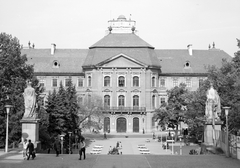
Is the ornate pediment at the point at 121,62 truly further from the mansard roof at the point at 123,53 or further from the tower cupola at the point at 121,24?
the tower cupola at the point at 121,24

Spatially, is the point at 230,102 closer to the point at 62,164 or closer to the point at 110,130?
the point at 62,164

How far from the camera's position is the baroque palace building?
238ft

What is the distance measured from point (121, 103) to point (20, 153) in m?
50.5

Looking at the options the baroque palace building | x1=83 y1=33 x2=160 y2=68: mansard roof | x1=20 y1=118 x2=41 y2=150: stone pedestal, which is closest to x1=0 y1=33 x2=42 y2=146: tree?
x1=20 y1=118 x2=41 y2=150: stone pedestal

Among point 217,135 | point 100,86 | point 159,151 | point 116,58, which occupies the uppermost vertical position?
point 116,58

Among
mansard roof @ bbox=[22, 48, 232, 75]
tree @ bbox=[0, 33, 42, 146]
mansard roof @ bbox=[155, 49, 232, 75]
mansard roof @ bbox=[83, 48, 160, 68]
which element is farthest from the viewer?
mansard roof @ bbox=[155, 49, 232, 75]

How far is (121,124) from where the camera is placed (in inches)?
2854

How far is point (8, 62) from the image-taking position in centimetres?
4103

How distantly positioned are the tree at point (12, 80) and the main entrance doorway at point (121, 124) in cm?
3030

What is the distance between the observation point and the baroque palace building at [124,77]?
72500mm

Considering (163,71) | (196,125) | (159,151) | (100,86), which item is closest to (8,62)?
(159,151)

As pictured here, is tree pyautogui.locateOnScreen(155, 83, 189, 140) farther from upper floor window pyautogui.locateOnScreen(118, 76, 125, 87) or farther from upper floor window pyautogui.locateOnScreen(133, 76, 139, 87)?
upper floor window pyautogui.locateOnScreen(118, 76, 125, 87)

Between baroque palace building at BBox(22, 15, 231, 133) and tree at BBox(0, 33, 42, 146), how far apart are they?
29.5 m

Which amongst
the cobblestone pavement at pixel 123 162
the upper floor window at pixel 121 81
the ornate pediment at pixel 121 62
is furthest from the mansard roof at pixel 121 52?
the cobblestone pavement at pixel 123 162
